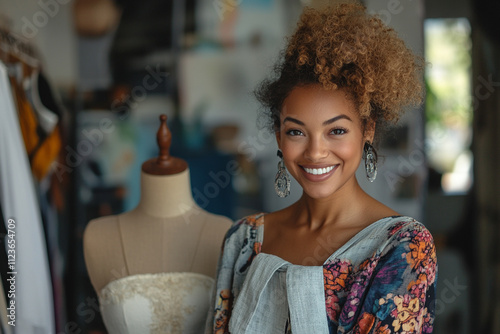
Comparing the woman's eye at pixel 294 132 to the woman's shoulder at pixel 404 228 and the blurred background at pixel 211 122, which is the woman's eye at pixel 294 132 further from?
the blurred background at pixel 211 122

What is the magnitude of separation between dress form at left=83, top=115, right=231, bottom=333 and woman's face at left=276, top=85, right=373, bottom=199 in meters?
0.64

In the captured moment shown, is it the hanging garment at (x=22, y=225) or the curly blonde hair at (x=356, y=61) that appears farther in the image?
the hanging garment at (x=22, y=225)

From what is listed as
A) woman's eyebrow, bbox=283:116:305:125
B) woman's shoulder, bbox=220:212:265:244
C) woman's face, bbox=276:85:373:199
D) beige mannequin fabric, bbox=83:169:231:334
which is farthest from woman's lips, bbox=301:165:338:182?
beige mannequin fabric, bbox=83:169:231:334

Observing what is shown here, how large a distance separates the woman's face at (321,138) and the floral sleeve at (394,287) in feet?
0.61

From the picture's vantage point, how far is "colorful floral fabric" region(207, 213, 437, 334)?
1221 millimetres

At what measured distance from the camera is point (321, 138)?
4.39 feet

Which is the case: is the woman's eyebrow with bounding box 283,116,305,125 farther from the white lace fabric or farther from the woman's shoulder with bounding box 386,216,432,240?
the white lace fabric

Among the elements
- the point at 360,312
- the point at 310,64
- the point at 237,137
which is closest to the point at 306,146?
the point at 310,64

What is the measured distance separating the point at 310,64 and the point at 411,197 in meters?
1.57

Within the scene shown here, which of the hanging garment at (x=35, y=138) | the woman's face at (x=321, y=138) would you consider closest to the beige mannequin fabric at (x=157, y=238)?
the woman's face at (x=321, y=138)

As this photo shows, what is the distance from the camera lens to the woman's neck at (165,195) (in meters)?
1.93

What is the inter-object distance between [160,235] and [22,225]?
70cm

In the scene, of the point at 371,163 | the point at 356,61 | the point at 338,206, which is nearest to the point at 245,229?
the point at 338,206

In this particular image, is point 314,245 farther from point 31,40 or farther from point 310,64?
point 31,40
